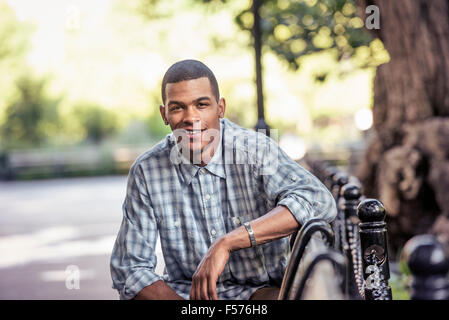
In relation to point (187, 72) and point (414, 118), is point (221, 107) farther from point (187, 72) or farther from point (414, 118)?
point (414, 118)

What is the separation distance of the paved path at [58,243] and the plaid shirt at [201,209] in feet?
0.81

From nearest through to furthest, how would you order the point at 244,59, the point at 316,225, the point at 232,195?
1. the point at 316,225
2. the point at 232,195
3. the point at 244,59

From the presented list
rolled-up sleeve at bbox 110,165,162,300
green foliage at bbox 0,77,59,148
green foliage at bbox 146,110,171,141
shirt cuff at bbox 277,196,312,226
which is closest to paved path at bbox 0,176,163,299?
rolled-up sleeve at bbox 110,165,162,300

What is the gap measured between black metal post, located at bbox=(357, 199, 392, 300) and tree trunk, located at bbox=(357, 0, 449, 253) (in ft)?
13.9

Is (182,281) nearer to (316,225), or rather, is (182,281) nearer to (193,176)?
(193,176)

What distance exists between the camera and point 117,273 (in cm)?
258

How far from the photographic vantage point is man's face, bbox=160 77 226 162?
2453 mm

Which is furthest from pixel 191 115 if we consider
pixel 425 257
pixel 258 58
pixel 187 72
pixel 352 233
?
pixel 258 58

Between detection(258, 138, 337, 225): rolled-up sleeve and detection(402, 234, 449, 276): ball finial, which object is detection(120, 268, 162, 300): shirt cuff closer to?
detection(258, 138, 337, 225): rolled-up sleeve

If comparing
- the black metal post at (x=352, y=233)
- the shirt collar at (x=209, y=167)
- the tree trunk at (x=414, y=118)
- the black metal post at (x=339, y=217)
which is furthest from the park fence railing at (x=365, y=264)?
the tree trunk at (x=414, y=118)

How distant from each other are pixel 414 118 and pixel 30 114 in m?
27.7

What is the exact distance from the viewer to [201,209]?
257 centimetres
